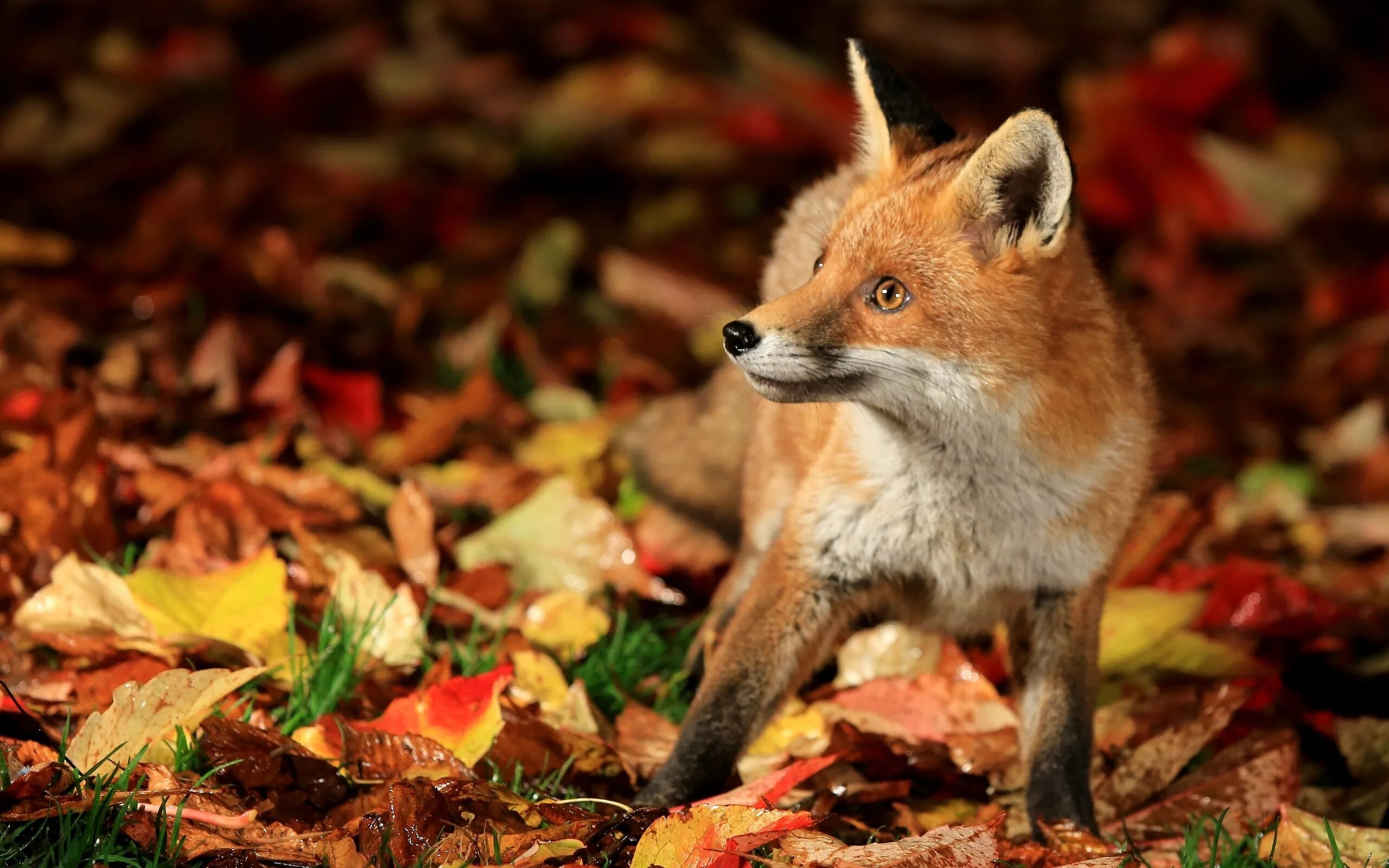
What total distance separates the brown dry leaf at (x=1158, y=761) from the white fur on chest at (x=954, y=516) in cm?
41

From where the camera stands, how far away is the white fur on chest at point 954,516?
301cm

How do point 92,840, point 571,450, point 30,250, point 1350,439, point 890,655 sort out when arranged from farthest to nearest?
point 1350,439 → point 30,250 → point 571,450 → point 890,655 → point 92,840

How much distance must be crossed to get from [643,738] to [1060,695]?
3.17 ft

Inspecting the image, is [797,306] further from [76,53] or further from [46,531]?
[76,53]

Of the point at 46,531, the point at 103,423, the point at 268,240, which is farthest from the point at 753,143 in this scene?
the point at 46,531

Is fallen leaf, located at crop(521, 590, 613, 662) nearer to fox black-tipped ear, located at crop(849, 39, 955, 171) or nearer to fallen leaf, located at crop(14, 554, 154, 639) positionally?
fallen leaf, located at crop(14, 554, 154, 639)

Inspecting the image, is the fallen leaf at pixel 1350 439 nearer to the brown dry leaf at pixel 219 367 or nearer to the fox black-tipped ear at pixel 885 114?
the fox black-tipped ear at pixel 885 114

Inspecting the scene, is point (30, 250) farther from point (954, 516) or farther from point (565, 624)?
point (954, 516)

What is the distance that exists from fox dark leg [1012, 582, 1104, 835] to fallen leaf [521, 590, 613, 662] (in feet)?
3.47

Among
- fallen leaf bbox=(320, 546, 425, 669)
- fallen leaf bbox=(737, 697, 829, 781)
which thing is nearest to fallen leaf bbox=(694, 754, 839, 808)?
fallen leaf bbox=(737, 697, 829, 781)

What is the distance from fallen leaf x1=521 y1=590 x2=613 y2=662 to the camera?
3.48m

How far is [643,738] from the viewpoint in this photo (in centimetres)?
321

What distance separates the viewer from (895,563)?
3.15m

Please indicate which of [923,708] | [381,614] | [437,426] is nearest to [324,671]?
[381,614]
